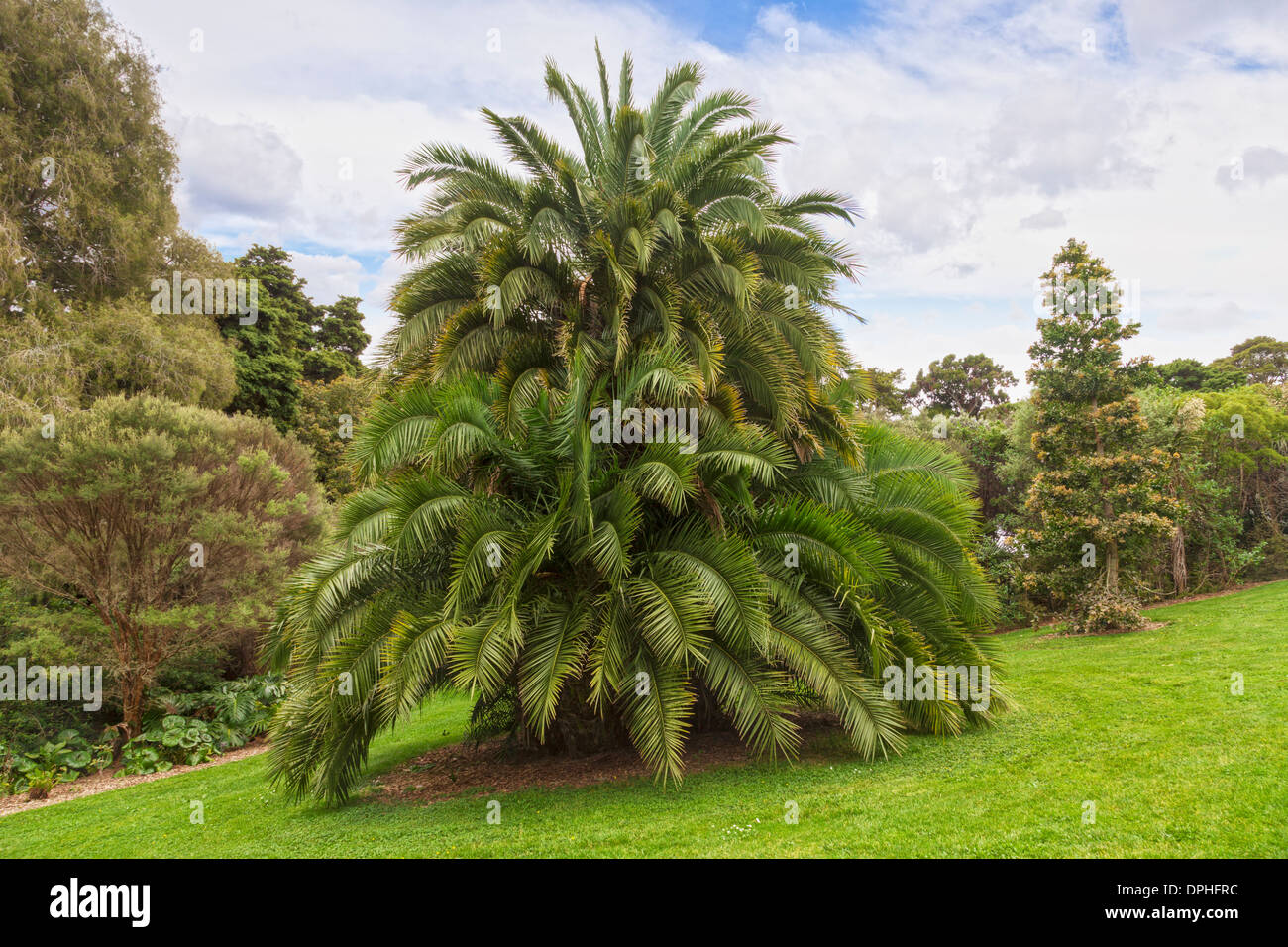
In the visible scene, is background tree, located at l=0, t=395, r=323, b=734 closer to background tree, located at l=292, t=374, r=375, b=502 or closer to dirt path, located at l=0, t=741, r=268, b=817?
dirt path, located at l=0, t=741, r=268, b=817

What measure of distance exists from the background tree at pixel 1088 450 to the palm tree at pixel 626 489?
25.1 ft

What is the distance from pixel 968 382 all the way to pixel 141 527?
135 feet

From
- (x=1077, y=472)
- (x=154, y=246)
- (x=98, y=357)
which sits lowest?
(x=1077, y=472)

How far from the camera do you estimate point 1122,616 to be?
15703 millimetres

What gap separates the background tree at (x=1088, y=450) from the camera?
624 inches

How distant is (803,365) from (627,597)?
3894mm

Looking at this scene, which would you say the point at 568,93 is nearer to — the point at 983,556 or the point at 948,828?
the point at 948,828

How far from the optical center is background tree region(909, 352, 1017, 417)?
43.3 metres

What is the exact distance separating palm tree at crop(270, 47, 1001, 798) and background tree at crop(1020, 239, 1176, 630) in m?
7.64

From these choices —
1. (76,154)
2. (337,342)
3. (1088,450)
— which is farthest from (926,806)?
(337,342)

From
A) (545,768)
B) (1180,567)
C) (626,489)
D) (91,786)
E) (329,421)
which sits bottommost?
(91,786)

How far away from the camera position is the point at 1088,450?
54.9 ft

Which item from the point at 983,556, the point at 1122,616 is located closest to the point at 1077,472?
the point at 1122,616

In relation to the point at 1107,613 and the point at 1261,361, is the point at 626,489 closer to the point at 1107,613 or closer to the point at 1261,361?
the point at 1107,613
